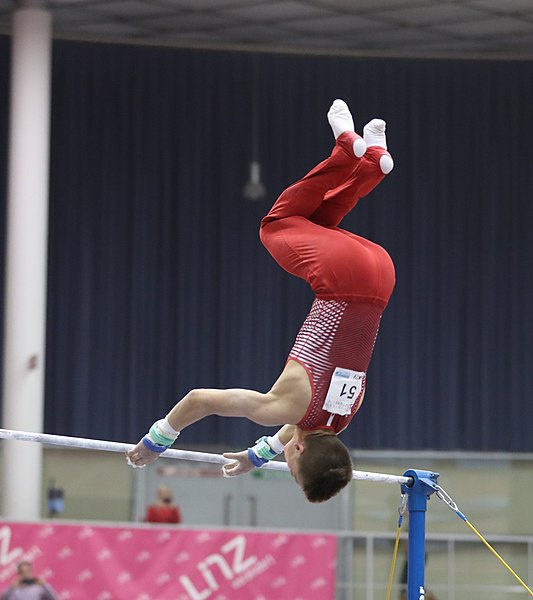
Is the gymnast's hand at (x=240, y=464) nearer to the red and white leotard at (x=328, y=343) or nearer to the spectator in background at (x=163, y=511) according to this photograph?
the red and white leotard at (x=328, y=343)

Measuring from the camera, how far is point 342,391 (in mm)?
4695

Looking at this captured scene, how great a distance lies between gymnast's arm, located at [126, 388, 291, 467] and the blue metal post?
28.2 inches

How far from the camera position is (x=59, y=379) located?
533 inches

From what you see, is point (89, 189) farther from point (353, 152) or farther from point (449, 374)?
point (353, 152)

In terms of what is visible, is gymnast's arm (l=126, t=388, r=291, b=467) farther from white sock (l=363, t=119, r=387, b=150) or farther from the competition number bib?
white sock (l=363, t=119, r=387, b=150)

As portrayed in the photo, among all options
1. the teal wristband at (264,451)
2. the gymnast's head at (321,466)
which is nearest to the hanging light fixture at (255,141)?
the teal wristband at (264,451)

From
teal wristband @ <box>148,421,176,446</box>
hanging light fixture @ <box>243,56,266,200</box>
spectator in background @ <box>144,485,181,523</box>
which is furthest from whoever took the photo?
hanging light fixture @ <box>243,56,266,200</box>

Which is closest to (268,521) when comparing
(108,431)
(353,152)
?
(108,431)

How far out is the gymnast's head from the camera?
4.59 meters

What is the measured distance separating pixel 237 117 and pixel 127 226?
1775 mm

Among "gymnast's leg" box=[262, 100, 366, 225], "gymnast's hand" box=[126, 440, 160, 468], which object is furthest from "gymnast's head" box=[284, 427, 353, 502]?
"gymnast's leg" box=[262, 100, 366, 225]

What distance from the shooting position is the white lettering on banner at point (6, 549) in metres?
10.2

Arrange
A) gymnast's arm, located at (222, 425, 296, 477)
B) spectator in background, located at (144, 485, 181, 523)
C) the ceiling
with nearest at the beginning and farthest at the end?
gymnast's arm, located at (222, 425, 296, 477), spectator in background, located at (144, 485, 181, 523), the ceiling

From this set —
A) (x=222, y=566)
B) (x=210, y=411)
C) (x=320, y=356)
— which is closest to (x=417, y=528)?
(x=320, y=356)
